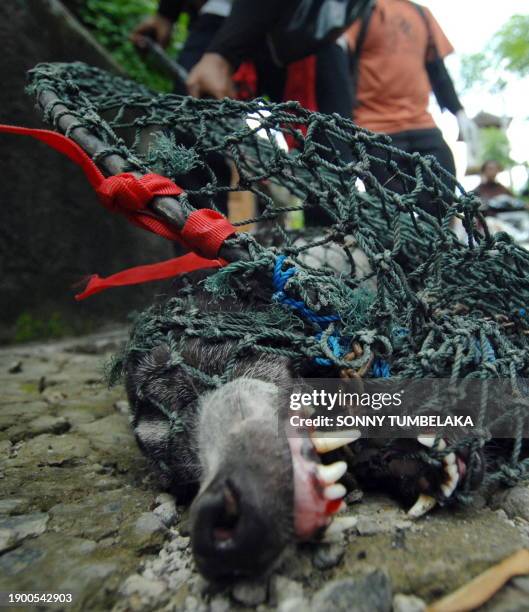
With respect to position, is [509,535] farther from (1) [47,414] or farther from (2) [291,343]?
(1) [47,414]

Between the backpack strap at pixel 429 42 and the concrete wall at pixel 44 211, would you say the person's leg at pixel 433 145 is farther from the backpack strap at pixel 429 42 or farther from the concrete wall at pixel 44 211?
the concrete wall at pixel 44 211

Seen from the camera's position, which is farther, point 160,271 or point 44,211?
point 44,211

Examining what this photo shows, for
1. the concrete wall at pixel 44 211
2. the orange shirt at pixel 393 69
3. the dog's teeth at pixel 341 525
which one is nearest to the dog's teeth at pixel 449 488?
the dog's teeth at pixel 341 525

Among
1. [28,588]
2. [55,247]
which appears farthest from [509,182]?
[28,588]

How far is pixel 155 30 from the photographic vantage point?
334 centimetres

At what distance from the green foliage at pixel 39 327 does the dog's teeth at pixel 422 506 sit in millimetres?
3128

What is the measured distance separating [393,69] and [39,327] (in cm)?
299

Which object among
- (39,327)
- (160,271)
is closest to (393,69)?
(160,271)

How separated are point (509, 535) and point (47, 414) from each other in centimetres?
185

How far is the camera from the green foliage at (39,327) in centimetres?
345

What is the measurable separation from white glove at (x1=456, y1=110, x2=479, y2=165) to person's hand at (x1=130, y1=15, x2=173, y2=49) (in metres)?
2.10

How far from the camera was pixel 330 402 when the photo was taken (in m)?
1.23

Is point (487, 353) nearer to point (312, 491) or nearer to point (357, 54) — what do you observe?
point (312, 491)

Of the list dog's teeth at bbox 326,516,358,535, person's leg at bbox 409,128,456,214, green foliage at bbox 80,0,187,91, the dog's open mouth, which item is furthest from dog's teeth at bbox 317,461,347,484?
green foliage at bbox 80,0,187,91
